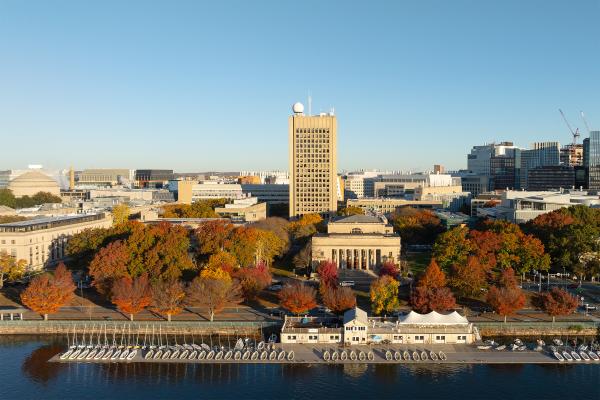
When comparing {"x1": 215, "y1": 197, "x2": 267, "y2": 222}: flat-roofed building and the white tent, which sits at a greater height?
{"x1": 215, "y1": 197, "x2": 267, "y2": 222}: flat-roofed building

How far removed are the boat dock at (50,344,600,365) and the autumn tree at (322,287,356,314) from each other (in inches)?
251

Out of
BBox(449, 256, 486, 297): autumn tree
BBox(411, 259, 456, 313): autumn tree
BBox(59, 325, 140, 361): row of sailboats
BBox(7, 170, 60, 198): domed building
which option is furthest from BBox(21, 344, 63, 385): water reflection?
BBox(7, 170, 60, 198): domed building

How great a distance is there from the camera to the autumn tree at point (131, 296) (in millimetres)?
50188

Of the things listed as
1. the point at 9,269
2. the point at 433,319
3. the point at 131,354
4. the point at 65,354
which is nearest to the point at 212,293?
the point at 131,354

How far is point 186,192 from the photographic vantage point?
472 feet

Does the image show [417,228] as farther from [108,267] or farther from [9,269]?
[9,269]

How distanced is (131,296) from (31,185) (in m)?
105

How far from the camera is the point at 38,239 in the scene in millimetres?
74250

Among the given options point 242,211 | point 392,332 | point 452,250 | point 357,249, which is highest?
point 242,211

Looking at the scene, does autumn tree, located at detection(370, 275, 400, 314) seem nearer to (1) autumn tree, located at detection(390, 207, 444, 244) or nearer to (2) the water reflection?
(2) the water reflection

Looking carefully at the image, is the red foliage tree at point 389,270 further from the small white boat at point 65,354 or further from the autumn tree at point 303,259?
the small white boat at point 65,354

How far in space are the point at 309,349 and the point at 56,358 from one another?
1853cm

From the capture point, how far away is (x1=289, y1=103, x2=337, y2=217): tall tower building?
108562 millimetres

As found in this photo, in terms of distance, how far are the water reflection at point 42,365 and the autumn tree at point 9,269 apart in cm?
1911
